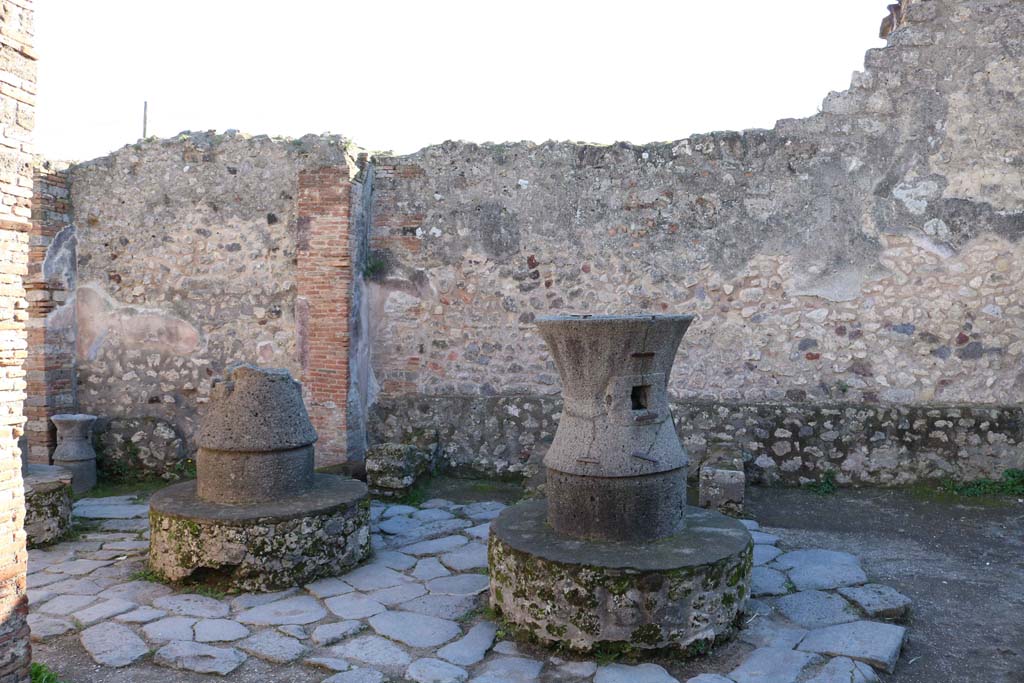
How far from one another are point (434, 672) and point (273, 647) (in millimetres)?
889

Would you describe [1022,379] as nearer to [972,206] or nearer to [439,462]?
[972,206]

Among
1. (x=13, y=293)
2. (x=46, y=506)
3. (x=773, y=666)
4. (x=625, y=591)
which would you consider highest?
(x=13, y=293)

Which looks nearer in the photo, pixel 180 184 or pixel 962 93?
pixel 962 93

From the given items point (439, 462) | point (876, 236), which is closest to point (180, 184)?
point (439, 462)

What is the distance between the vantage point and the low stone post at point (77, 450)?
24.2ft

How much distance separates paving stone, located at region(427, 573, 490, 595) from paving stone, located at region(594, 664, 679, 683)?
49.4 inches

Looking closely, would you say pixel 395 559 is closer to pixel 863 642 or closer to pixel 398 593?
pixel 398 593

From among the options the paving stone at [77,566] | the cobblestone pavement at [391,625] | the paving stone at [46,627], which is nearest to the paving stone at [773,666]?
Answer: the cobblestone pavement at [391,625]

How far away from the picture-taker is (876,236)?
6809mm

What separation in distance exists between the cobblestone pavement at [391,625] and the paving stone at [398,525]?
0.48 meters

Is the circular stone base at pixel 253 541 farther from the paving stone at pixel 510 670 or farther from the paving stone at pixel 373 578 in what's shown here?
the paving stone at pixel 510 670

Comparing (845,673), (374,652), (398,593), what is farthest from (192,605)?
(845,673)

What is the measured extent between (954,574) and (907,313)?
2.58 metres

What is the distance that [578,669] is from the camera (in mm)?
3691
